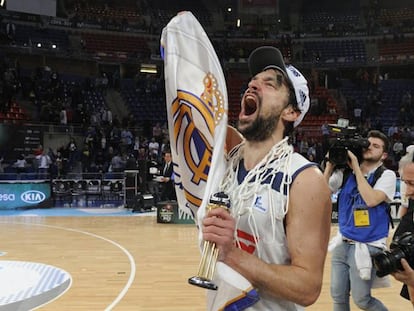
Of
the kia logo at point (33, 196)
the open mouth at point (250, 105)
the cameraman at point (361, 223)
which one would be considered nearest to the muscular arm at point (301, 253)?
the open mouth at point (250, 105)

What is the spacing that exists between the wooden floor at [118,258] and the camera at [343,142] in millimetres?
1972

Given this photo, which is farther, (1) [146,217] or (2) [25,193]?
(2) [25,193]

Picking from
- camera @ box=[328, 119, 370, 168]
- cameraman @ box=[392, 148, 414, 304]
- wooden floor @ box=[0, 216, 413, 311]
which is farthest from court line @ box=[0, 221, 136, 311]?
cameraman @ box=[392, 148, 414, 304]

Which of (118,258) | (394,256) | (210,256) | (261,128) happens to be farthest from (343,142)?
(118,258)

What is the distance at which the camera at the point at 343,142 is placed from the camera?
10.2ft

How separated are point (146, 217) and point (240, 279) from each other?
380 inches

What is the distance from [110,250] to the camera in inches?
280

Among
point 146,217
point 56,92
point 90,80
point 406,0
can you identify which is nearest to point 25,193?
point 146,217

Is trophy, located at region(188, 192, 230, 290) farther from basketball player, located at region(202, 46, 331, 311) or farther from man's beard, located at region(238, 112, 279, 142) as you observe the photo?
man's beard, located at region(238, 112, 279, 142)

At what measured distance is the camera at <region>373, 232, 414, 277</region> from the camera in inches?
66.3

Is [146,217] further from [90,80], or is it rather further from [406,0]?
[406,0]

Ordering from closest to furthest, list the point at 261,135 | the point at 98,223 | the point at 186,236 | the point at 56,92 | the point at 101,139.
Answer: the point at 261,135 → the point at 186,236 → the point at 98,223 → the point at 101,139 → the point at 56,92

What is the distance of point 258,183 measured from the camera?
4.83 feet

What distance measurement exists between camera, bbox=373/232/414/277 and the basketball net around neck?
49 centimetres
